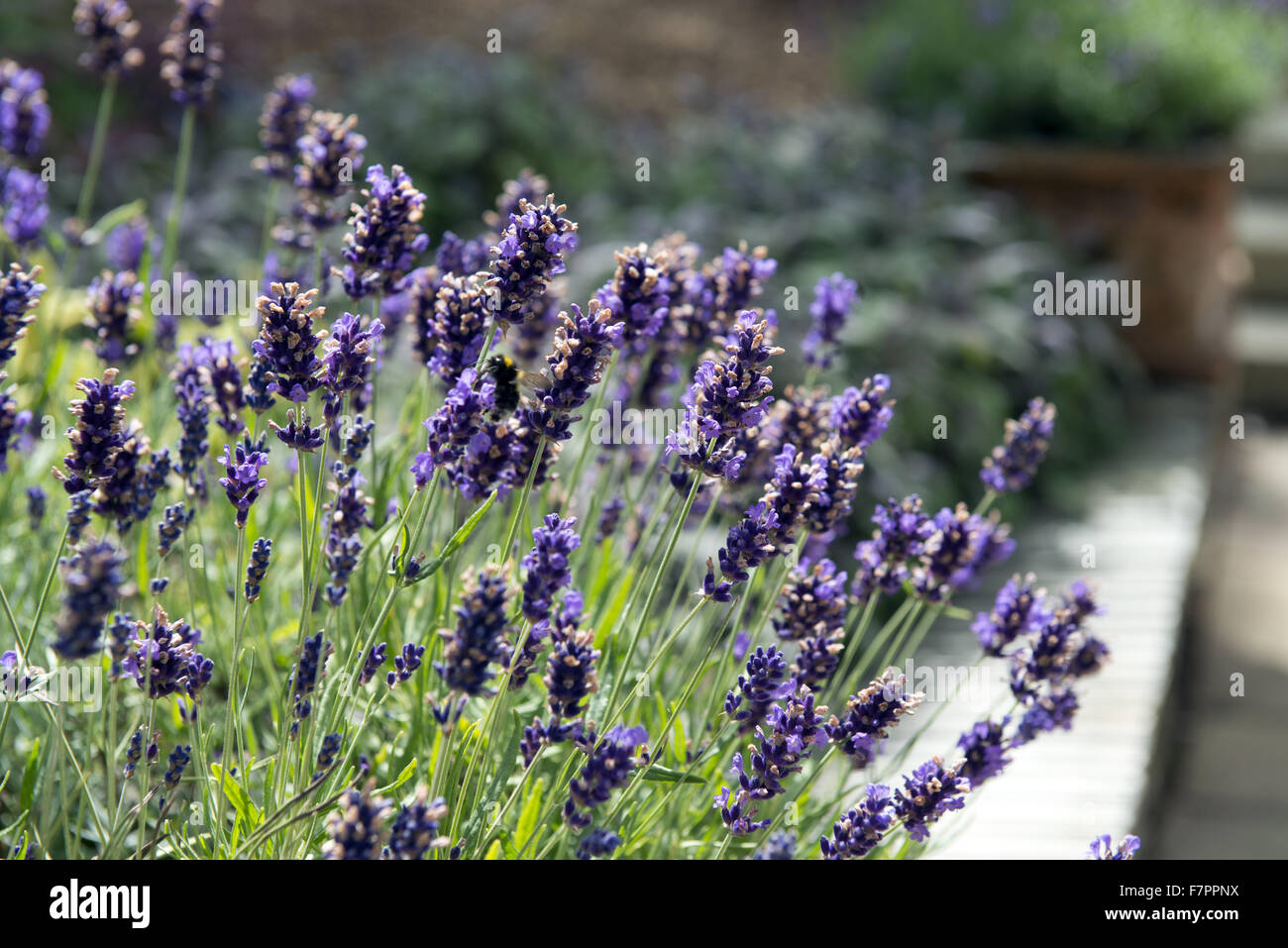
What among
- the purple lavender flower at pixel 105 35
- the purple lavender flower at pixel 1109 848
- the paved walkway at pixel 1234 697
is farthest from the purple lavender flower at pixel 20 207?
the paved walkway at pixel 1234 697

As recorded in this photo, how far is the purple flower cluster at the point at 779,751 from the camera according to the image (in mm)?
1381

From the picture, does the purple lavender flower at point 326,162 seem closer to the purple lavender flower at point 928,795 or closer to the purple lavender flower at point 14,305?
the purple lavender flower at point 14,305

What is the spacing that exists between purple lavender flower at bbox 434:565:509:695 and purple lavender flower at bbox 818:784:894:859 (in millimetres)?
453

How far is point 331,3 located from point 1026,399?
519 cm

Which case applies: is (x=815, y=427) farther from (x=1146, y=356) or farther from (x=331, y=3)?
(x=331, y=3)

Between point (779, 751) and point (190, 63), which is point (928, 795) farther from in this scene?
point (190, 63)

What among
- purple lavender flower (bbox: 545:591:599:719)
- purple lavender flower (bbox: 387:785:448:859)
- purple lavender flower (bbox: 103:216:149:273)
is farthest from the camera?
purple lavender flower (bbox: 103:216:149:273)

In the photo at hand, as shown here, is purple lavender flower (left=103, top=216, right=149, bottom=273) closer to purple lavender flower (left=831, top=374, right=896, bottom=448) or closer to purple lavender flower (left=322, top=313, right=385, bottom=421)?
purple lavender flower (left=322, top=313, right=385, bottom=421)

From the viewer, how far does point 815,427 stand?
1797 millimetres

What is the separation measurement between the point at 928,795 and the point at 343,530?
670 mm

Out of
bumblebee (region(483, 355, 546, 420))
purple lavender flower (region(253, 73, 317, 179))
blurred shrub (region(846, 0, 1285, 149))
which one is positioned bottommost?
bumblebee (region(483, 355, 546, 420))

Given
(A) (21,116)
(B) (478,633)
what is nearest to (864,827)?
(B) (478,633)

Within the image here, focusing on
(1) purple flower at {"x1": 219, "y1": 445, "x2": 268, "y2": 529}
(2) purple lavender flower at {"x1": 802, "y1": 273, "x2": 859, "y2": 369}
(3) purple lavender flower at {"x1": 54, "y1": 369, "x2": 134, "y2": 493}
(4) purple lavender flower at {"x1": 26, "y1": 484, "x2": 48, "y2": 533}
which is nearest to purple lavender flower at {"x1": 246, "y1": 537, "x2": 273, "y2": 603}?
(1) purple flower at {"x1": 219, "y1": 445, "x2": 268, "y2": 529}

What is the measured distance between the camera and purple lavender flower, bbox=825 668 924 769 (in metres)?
1.42
